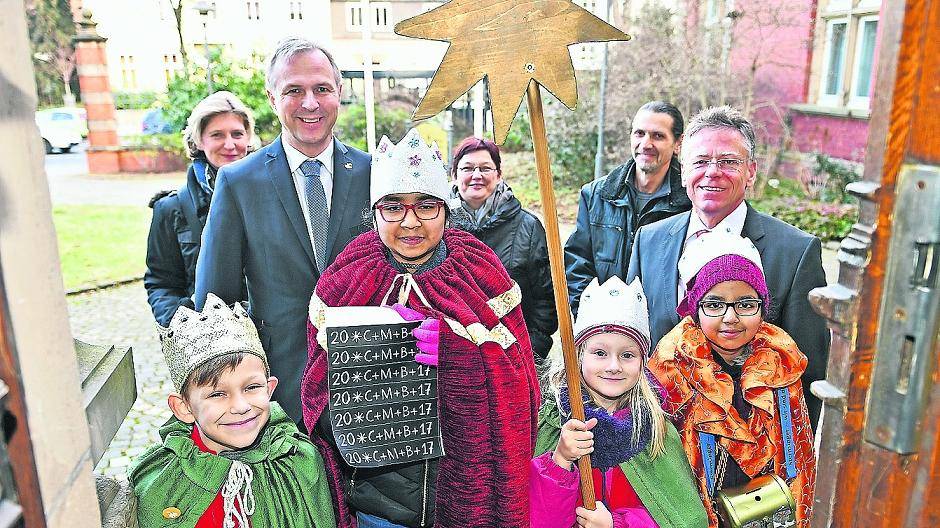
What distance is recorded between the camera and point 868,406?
3.67 feet

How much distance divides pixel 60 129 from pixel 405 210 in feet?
78.9

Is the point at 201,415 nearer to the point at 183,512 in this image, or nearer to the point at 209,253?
the point at 183,512

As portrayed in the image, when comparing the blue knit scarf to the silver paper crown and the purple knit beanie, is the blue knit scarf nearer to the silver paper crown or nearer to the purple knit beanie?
the silver paper crown

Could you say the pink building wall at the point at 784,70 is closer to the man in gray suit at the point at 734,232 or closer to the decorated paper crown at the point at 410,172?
the man in gray suit at the point at 734,232

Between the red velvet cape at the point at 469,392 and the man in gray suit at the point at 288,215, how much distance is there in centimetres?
39

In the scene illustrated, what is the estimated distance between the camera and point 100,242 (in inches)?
405

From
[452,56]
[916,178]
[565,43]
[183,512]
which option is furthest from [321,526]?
[916,178]

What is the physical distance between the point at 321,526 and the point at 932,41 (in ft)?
6.24

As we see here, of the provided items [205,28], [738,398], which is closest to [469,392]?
[738,398]

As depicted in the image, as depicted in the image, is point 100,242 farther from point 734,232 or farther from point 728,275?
point 728,275

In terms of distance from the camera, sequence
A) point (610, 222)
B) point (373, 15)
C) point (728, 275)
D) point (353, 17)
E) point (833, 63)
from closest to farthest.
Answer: point (728, 275) < point (610, 222) < point (833, 63) < point (353, 17) < point (373, 15)

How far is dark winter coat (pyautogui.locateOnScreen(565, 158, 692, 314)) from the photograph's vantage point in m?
3.45

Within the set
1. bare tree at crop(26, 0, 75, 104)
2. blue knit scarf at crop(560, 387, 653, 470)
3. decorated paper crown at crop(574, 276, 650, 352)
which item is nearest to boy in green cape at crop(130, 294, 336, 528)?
blue knit scarf at crop(560, 387, 653, 470)

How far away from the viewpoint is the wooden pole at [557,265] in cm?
195
